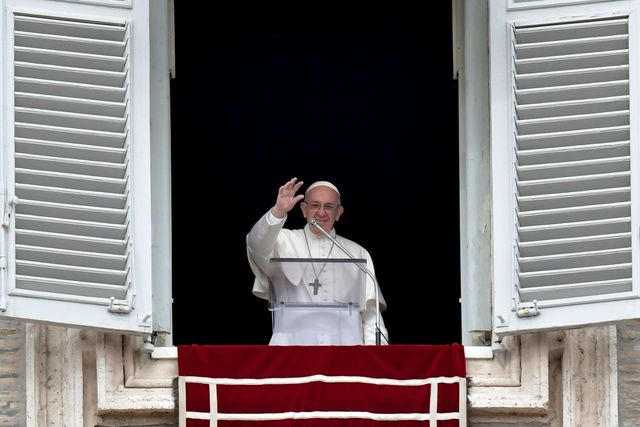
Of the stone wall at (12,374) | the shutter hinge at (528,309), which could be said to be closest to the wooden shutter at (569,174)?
the shutter hinge at (528,309)

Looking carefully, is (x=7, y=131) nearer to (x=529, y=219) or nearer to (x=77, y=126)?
(x=77, y=126)

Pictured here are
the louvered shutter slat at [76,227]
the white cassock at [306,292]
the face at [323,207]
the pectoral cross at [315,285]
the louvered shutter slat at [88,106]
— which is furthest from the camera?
the face at [323,207]

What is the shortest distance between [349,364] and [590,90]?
4.71 ft

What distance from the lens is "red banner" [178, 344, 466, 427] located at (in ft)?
36.9

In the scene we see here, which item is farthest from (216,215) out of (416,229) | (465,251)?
(465,251)

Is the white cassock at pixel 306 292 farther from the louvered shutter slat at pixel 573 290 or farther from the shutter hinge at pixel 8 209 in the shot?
the shutter hinge at pixel 8 209

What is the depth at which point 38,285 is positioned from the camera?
11.1 meters

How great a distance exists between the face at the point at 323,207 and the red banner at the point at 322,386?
1625mm

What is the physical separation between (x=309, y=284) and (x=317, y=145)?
2422mm

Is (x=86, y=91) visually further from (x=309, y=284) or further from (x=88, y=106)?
Answer: (x=309, y=284)

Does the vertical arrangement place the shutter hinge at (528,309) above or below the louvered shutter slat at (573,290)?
below

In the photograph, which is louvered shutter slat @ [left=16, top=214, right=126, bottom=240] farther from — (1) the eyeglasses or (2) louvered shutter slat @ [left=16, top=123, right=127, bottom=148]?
(1) the eyeglasses

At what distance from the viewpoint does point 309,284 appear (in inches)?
480

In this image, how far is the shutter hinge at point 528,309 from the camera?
11.2 meters
